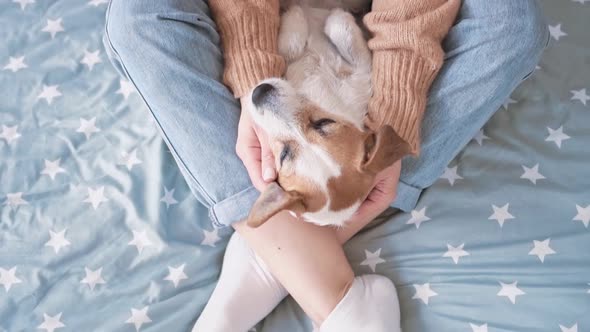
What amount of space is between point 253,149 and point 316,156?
17 cm

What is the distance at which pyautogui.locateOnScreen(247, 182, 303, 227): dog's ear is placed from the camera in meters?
1.05

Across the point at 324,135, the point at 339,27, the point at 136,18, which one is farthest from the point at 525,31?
the point at 136,18

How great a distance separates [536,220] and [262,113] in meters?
0.70

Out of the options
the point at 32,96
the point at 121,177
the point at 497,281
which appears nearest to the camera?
the point at 497,281

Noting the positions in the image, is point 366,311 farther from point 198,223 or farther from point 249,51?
point 249,51

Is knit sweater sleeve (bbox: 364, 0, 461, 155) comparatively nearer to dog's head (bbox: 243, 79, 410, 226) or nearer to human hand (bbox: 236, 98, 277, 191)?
dog's head (bbox: 243, 79, 410, 226)

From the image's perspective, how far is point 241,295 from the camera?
1271 mm

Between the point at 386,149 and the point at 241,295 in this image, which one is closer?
the point at 386,149

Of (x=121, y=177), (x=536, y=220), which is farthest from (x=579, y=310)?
(x=121, y=177)

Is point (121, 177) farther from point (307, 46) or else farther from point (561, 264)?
point (561, 264)

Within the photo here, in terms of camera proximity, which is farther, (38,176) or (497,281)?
(38,176)

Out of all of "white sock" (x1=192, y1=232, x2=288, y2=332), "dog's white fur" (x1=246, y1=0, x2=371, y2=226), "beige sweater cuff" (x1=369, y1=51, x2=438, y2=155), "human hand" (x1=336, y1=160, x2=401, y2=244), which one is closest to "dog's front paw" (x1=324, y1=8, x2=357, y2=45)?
"dog's white fur" (x1=246, y1=0, x2=371, y2=226)

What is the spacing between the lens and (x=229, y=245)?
53.3 inches

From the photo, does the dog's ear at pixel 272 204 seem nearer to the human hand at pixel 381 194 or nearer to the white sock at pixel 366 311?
the human hand at pixel 381 194
